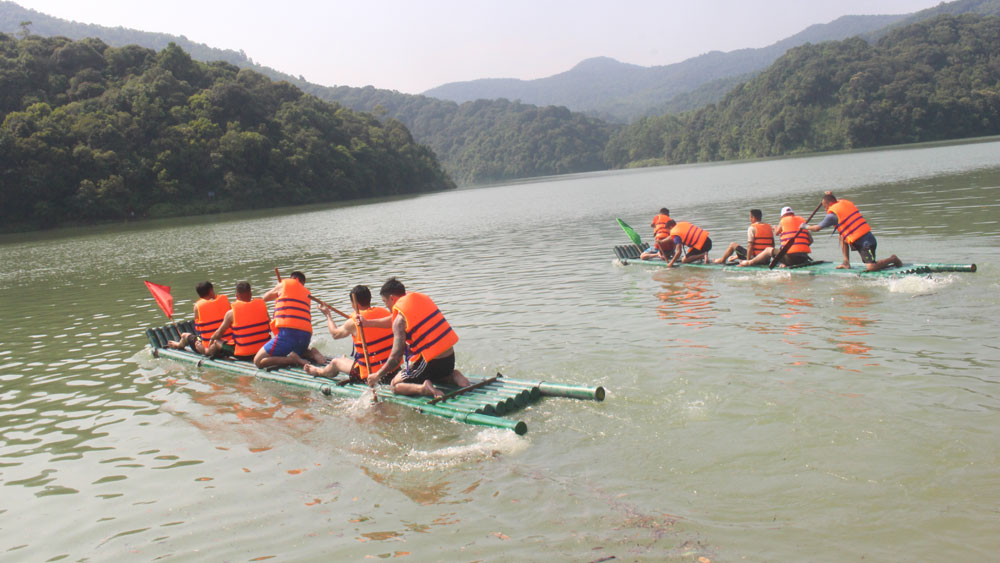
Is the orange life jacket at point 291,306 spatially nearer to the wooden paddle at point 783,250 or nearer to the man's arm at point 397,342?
the man's arm at point 397,342

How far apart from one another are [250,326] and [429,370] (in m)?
4.51

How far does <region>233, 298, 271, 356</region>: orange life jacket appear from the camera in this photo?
1157cm

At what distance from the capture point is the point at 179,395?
10.6 meters

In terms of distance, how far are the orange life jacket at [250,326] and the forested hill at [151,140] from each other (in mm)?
64788

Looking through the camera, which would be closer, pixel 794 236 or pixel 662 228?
pixel 794 236

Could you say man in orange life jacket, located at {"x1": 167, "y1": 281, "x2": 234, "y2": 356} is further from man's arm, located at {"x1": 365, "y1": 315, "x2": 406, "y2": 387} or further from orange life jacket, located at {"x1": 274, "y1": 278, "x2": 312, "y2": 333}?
man's arm, located at {"x1": 365, "y1": 315, "x2": 406, "y2": 387}

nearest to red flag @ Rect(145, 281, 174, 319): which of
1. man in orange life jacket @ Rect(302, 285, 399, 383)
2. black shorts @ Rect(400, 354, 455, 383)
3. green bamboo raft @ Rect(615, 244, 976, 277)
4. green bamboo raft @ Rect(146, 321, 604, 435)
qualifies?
green bamboo raft @ Rect(146, 321, 604, 435)

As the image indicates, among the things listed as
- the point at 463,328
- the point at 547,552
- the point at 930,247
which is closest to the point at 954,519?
the point at 547,552

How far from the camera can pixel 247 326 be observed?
38.3ft

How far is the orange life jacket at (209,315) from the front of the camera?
40.1 feet

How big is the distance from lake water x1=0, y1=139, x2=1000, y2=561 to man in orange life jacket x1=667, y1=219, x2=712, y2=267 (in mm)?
1876

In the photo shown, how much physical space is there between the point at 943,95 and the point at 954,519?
127 metres

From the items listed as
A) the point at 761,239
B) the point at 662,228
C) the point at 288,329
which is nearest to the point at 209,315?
the point at 288,329

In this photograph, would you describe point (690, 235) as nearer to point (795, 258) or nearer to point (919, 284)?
point (795, 258)
